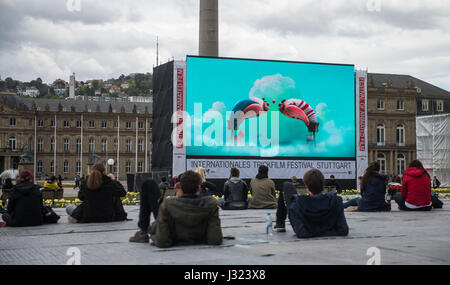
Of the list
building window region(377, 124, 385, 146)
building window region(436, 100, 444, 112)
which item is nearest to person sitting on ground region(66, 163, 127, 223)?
building window region(377, 124, 385, 146)

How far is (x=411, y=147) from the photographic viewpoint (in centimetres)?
7581

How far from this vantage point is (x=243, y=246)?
7785 millimetres

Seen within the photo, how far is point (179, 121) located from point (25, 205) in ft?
67.3

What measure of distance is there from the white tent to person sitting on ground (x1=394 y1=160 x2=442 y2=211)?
36956 mm

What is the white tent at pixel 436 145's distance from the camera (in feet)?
164

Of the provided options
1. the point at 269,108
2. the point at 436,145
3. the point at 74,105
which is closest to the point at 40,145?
the point at 74,105

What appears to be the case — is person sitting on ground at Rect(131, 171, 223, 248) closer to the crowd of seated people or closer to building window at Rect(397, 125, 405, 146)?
the crowd of seated people

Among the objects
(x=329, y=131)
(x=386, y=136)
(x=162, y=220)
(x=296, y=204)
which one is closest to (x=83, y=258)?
(x=162, y=220)

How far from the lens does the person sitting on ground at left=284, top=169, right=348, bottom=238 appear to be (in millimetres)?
8414

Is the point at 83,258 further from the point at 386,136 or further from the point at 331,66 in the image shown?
the point at 386,136

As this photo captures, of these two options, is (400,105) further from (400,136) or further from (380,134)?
(380,134)

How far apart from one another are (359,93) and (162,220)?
1161 inches
